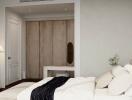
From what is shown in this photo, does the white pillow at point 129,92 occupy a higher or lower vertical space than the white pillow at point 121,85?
lower

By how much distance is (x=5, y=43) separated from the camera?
5723 millimetres

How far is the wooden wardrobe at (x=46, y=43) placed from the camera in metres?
6.84

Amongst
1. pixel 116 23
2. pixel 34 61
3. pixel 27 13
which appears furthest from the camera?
pixel 34 61

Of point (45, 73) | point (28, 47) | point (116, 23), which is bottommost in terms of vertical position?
point (45, 73)

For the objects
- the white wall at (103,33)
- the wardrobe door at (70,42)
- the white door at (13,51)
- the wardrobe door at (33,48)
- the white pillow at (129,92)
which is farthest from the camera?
the wardrobe door at (33,48)

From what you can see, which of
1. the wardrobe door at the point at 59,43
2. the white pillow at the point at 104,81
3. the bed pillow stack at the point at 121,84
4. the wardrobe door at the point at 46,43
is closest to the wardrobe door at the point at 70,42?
the wardrobe door at the point at 59,43

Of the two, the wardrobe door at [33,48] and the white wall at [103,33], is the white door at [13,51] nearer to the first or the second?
the wardrobe door at [33,48]

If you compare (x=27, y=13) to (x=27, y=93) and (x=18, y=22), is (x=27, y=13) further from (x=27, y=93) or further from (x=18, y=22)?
(x=27, y=93)

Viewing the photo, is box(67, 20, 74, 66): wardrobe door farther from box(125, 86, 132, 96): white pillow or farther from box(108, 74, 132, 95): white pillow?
box(125, 86, 132, 96): white pillow

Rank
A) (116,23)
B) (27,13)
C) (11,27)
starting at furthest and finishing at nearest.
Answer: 1. (27,13)
2. (11,27)
3. (116,23)

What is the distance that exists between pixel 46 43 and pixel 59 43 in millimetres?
520

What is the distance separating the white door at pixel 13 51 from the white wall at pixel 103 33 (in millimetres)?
2494

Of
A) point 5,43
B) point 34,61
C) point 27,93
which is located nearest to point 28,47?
point 34,61

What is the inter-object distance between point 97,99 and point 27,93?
42.2 inches
